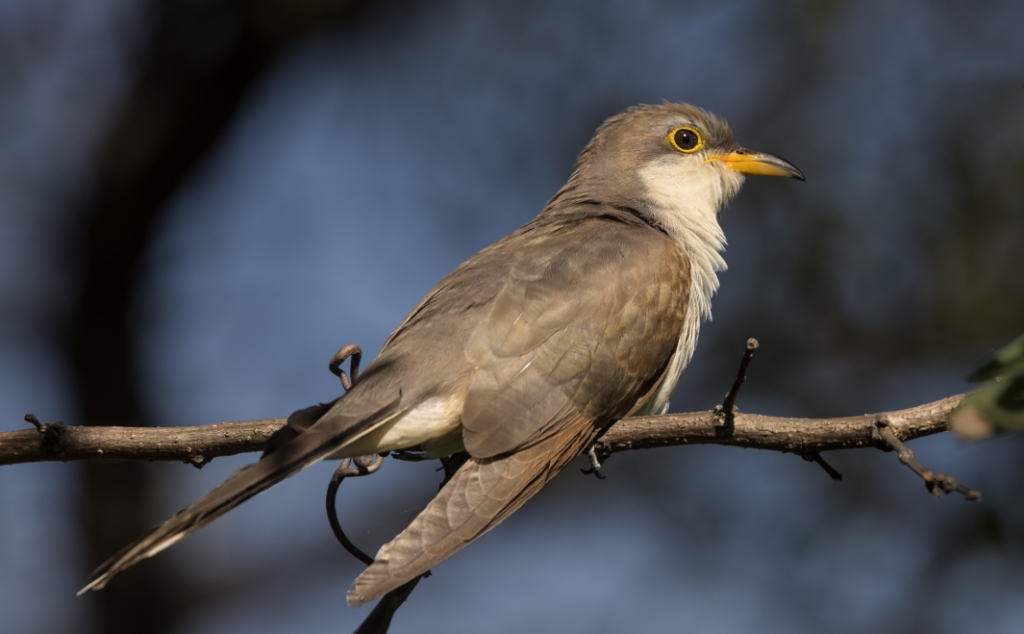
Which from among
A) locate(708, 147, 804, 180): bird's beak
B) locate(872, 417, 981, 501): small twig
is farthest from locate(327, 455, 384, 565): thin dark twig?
locate(708, 147, 804, 180): bird's beak

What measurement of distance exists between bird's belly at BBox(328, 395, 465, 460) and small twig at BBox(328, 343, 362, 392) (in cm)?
26

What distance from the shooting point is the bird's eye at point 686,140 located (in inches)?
192

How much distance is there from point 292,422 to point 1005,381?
74.5 inches

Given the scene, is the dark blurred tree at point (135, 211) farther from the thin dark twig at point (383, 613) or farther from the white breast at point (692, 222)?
the thin dark twig at point (383, 613)

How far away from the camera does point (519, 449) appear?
306 centimetres

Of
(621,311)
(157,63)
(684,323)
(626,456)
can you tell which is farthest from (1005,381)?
(626,456)

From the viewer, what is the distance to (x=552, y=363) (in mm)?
3242

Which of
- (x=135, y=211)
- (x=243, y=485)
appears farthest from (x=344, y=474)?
(x=135, y=211)

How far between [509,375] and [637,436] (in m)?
0.57

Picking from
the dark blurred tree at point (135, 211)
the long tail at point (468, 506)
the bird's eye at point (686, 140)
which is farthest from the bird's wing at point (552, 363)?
the dark blurred tree at point (135, 211)

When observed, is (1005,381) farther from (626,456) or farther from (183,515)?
(626,456)

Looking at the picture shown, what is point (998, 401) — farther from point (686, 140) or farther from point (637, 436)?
point (686, 140)

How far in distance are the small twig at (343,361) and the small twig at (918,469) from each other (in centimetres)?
166

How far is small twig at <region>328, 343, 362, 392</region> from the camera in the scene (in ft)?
10.3
